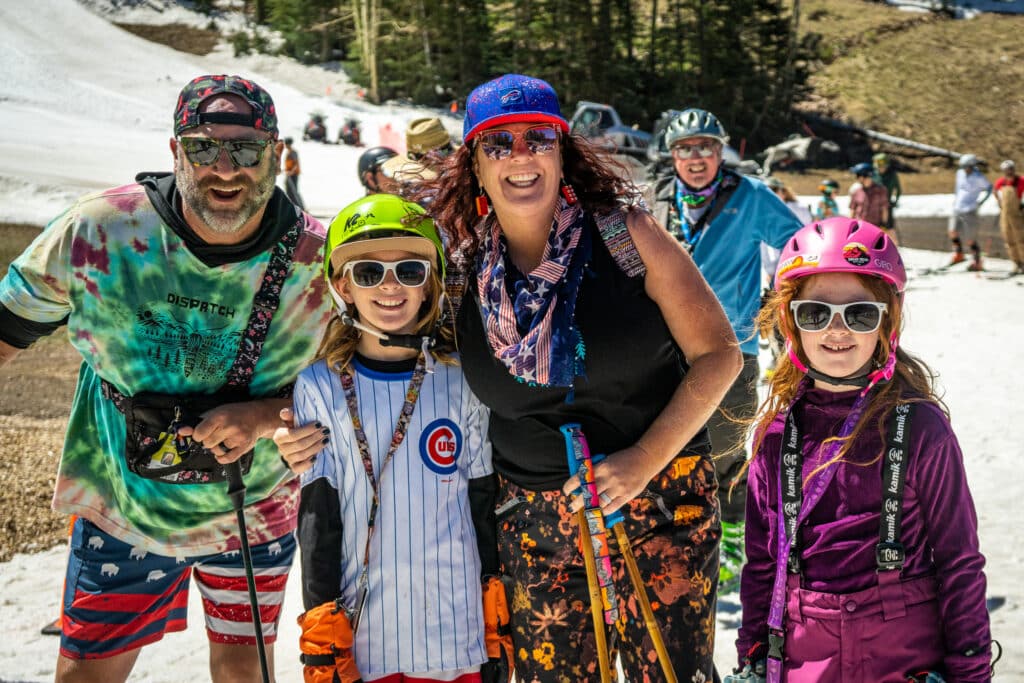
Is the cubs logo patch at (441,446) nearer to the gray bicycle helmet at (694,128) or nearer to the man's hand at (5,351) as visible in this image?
the man's hand at (5,351)

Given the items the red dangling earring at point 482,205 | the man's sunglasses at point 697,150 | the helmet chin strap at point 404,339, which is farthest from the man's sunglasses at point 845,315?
the man's sunglasses at point 697,150

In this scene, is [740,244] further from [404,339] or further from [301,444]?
[301,444]

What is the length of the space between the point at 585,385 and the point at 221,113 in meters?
1.53

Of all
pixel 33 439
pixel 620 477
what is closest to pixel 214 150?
pixel 620 477

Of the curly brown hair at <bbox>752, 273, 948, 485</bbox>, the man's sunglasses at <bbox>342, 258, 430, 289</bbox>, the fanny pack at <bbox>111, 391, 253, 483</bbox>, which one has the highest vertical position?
the man's sunglasses at <bbox>342, 258, 430, 289</bbox>

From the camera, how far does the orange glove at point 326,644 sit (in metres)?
2.44

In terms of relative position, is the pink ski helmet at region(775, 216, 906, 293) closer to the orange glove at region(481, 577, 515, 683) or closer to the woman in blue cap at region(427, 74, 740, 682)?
the woman in blue cap at region(427, 74, 740, 682)

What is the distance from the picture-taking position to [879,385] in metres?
2.52

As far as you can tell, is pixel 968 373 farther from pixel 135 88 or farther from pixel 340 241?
pixel 135 88

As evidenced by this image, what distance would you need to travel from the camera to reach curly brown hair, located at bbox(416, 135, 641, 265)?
2.68m

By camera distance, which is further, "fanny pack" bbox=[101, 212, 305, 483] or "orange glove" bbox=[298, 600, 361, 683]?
"fanny pack" bbox=[101, 212, 305, 483]

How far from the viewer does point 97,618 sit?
9.81 feet

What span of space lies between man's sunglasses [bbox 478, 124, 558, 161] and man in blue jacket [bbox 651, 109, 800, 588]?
8.48 feet

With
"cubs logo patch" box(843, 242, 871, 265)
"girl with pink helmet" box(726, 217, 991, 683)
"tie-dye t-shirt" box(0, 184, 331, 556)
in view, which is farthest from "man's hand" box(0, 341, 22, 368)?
"cubs logo patch" box(843, 242, 871, 265)
